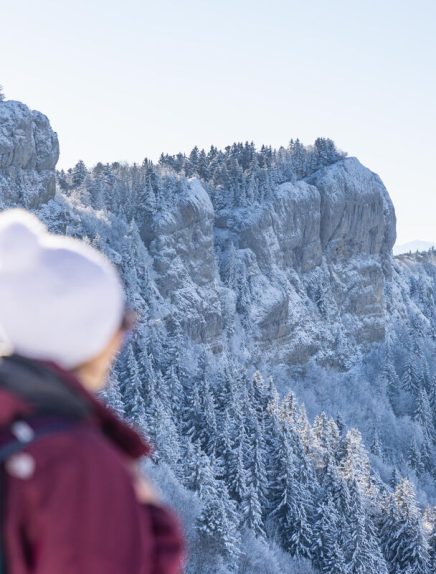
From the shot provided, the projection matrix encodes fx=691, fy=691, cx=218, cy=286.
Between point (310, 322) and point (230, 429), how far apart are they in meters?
45.1

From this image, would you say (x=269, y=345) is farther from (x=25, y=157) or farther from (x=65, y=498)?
(x=65, y=498)

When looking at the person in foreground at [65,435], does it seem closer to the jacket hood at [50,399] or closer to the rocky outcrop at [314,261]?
the jacket hood at [50,399]

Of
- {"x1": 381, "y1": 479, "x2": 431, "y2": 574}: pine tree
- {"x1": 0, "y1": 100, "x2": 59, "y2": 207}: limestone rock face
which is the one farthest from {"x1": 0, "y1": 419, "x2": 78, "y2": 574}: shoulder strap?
{"x1": 0, "y1": 100, "x2": 59, "y2": 207}: limestone rock face

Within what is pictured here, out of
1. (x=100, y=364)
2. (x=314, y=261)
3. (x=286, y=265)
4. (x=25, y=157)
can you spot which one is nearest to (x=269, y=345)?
(x=286, y=265)

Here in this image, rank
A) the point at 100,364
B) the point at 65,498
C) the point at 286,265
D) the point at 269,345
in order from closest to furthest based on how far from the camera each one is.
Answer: the point at 65,498, the point at 100,364, the point at 269,345, the point at 286,265

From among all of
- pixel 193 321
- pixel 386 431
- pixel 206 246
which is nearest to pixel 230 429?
pixel 193 321

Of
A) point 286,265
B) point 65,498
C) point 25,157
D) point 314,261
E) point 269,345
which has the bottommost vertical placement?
point 269,345

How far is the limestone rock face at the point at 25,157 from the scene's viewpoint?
196 feet

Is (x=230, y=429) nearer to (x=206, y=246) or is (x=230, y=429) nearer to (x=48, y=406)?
(x=206, y=246)

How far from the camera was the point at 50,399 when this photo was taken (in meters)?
1.81

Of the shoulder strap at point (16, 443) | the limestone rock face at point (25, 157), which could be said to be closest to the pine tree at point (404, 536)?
→ the limestone rock face at point (25, 157)

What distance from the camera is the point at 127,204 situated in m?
77.9

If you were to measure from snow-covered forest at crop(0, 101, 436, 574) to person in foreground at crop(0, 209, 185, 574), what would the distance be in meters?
36.0

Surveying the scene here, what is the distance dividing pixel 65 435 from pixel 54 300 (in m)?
0.43
